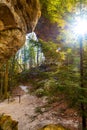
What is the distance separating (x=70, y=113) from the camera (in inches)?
445

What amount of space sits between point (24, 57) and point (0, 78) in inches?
427

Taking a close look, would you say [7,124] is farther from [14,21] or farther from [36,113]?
[14,21]

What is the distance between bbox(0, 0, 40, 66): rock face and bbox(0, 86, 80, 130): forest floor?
328 centimetres

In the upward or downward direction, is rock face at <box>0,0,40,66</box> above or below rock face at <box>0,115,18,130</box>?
above

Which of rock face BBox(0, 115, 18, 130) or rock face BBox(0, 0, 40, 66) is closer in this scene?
rock face BBox(0, 0, 40, 66)

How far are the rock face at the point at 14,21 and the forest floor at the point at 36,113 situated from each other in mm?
3281

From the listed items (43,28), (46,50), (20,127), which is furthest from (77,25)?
(43,28)

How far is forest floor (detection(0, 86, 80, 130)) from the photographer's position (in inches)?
349

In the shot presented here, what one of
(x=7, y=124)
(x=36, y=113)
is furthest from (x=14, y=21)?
(x=36, y=113)

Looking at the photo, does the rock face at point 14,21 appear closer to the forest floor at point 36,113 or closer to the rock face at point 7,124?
the rock face at point 7,124

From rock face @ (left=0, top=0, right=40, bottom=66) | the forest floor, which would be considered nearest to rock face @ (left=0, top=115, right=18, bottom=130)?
the forest floor

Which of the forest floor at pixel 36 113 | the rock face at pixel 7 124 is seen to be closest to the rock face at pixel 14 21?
the rock face at pixel 7 124

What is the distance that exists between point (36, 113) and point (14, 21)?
16.9 ft

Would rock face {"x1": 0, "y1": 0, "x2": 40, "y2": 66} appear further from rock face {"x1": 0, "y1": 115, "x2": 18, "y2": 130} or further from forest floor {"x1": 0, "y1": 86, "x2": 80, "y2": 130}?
forest floor {"x1": 0, "y1": 86, "x2": 80, "y2": 130}
